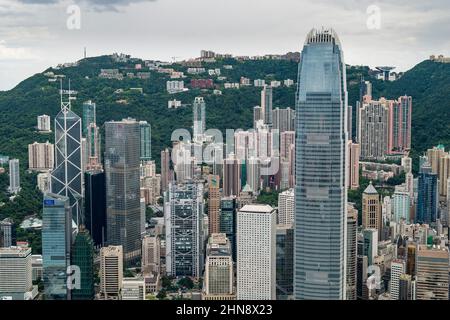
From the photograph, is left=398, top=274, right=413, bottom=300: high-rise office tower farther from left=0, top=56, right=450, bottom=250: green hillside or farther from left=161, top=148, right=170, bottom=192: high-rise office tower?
left=161, top=148, right=170, bottom=192: high-rise office tower

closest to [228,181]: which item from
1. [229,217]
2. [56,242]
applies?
[229,217]

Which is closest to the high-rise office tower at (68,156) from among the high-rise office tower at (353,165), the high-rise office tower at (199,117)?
the high-rise office tower at (199,117)

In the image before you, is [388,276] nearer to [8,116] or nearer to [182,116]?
[182,116]

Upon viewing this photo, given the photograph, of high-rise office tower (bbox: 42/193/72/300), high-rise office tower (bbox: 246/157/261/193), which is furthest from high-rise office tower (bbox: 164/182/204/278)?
high-rise office tower (bbox: 42/193/72/300)

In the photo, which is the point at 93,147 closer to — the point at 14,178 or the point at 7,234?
Result: the point at 14,178

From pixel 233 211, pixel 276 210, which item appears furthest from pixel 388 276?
pixel 233 211
